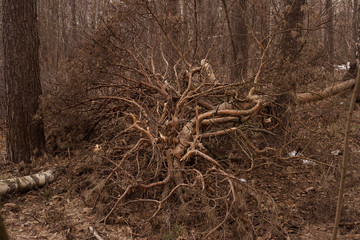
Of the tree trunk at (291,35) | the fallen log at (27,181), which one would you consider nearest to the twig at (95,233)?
the fallen log at (27,181)

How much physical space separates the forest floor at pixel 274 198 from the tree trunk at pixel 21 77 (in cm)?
40

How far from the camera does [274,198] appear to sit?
4664 mm

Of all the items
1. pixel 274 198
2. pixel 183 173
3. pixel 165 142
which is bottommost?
pixel 274 198

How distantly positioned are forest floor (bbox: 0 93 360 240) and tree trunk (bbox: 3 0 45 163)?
0.40 m

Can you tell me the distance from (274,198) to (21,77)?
4.39 meters

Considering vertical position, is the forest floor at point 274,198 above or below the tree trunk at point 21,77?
below

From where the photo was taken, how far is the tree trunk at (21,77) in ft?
18.4

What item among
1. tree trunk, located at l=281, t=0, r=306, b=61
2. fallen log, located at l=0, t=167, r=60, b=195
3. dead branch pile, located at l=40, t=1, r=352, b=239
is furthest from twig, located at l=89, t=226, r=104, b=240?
tree trunk, located at l=281, t=0, r=306, b=61

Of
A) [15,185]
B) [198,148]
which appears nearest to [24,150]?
[15,185]

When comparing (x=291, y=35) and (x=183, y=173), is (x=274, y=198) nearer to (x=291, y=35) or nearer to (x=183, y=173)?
(x=183, y=173)

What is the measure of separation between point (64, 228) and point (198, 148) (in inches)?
75.9

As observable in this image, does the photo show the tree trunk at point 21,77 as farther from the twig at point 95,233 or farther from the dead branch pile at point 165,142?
the twig at point 95,233

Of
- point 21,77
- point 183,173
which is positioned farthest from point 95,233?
point 21,77

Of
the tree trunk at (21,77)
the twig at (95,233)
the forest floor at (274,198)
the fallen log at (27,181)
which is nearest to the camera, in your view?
the twig at (95,233)
